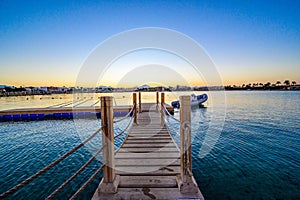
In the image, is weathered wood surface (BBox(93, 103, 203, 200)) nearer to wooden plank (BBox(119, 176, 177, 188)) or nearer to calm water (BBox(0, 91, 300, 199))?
wooden plank (BBox(119, 176, 177, 188))

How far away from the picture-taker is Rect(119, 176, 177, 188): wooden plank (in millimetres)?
2238

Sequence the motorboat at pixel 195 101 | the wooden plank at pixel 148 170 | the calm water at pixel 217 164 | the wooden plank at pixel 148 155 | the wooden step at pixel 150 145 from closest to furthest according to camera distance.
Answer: the wooden plank at pixel 148 170 < the wooden plank at pixel 148 155 < the calm water at pixel 217 164 < the wooden step at pixel 150 145 < the motorboat at pixel 195 101

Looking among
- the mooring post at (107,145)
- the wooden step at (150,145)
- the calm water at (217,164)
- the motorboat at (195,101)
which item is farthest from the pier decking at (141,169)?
the motorboat at (195,101)

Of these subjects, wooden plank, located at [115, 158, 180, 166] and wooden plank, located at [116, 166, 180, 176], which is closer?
wooden plank, located at [116, 166, 180, 176]

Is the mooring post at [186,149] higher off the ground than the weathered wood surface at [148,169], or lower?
higher

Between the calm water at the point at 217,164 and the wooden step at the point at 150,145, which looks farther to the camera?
the wooden step at the point at 150,145

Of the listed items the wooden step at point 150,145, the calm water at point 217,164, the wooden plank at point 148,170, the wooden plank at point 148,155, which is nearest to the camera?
the wooden plank at point 148,170

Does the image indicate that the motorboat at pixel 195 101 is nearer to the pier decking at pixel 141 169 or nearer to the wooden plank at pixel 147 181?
the pier decking at pixel 141 169

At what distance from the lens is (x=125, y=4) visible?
979 cm

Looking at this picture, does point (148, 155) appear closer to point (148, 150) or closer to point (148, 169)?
point (148, 150)

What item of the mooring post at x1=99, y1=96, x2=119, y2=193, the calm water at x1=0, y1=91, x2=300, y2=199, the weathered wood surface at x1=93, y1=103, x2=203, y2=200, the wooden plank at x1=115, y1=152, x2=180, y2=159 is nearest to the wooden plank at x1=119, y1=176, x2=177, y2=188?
the weathered wood surface at x1=93, y1=103, x2=203, y2=200

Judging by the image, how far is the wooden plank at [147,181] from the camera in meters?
2.24

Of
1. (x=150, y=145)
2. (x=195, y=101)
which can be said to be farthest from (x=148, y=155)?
(x=195, y=101)

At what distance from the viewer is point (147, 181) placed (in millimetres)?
2350
